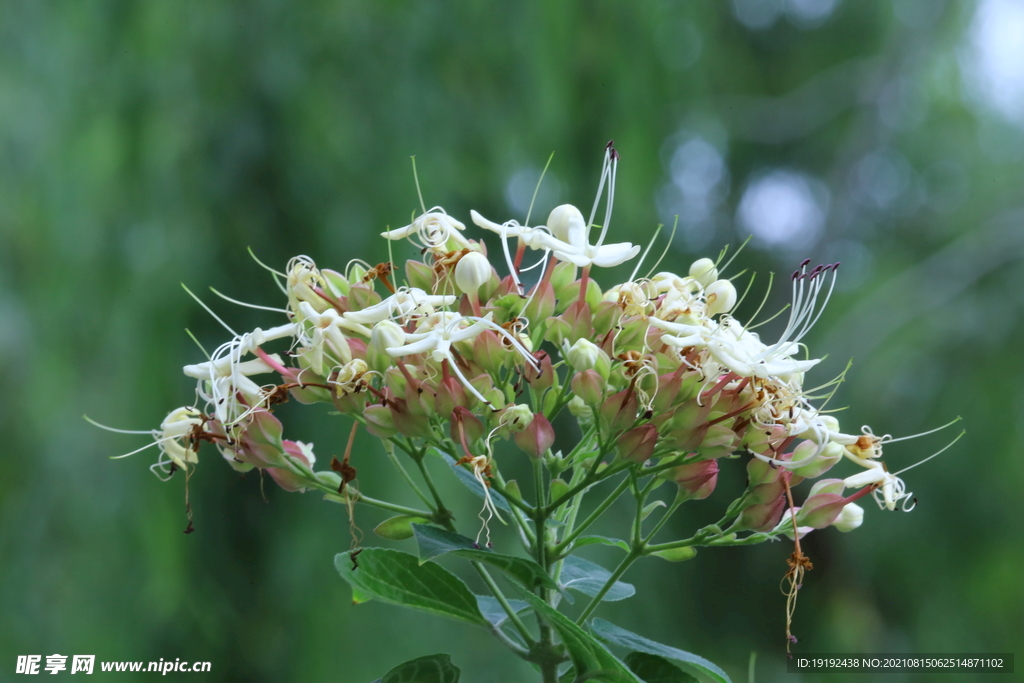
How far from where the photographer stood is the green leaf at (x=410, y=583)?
62 cm

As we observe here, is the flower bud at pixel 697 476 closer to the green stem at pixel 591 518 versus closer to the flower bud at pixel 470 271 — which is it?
the green stem at pixel 591 518

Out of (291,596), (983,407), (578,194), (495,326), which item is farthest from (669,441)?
(983,407)

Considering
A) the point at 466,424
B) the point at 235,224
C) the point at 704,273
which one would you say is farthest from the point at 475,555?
the point at 235,224

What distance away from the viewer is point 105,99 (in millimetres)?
1486

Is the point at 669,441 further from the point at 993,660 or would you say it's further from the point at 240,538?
the point at 993,660

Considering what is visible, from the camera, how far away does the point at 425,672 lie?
2.08ft

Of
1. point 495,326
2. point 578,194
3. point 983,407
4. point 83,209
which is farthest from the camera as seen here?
point 983,407

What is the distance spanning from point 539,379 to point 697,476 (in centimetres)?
13

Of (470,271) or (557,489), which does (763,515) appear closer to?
(557,489)

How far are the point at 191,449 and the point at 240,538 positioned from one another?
0.97m

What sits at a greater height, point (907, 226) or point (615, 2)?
point (615, 2)

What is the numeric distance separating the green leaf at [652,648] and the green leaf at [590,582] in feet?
0.17
